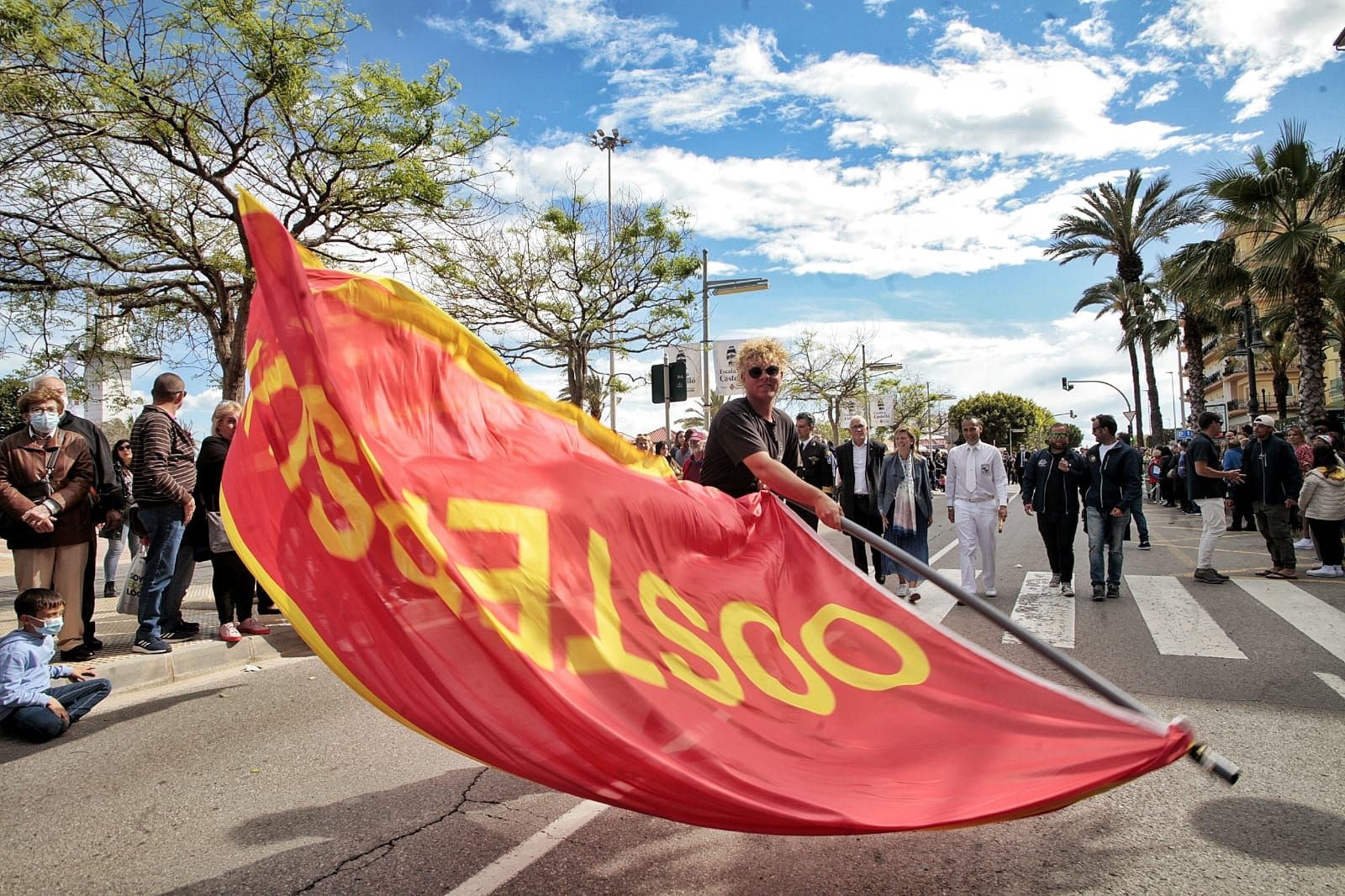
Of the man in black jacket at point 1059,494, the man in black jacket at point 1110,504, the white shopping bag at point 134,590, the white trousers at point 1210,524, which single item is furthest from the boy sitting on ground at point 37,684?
the white trousers at point 1210,524

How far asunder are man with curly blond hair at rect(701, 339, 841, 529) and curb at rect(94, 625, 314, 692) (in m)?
3.78

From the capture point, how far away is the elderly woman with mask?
567 centimetres

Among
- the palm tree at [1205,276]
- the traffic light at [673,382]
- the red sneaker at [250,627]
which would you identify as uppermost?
the palm tree at [1205,276]

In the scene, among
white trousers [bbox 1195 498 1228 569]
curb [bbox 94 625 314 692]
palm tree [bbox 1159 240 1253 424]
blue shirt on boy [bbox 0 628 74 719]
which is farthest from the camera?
palm tree [bbox 1159 240 1253 424]

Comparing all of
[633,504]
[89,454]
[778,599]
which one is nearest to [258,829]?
[633,504]

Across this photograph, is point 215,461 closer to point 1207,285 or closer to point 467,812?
point 467,812

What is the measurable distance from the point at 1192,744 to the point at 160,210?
12772mm

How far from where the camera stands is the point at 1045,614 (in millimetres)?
7660

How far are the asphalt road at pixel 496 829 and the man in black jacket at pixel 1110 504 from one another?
11.0 ft

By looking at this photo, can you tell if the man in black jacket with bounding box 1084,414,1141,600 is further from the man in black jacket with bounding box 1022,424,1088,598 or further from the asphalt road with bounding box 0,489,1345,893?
the asphalt road with bounding box 0,489,1345,893

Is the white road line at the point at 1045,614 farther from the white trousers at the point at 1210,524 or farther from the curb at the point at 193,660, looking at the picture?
the curb at the point at 193,660

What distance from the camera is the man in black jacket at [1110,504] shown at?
27.3 ft

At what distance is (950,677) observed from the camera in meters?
2.68

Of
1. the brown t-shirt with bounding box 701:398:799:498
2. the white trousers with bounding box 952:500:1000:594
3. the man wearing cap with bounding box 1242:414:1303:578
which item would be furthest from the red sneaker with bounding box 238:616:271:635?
the man wearing cap with bounding box 1242:414:1303:578
